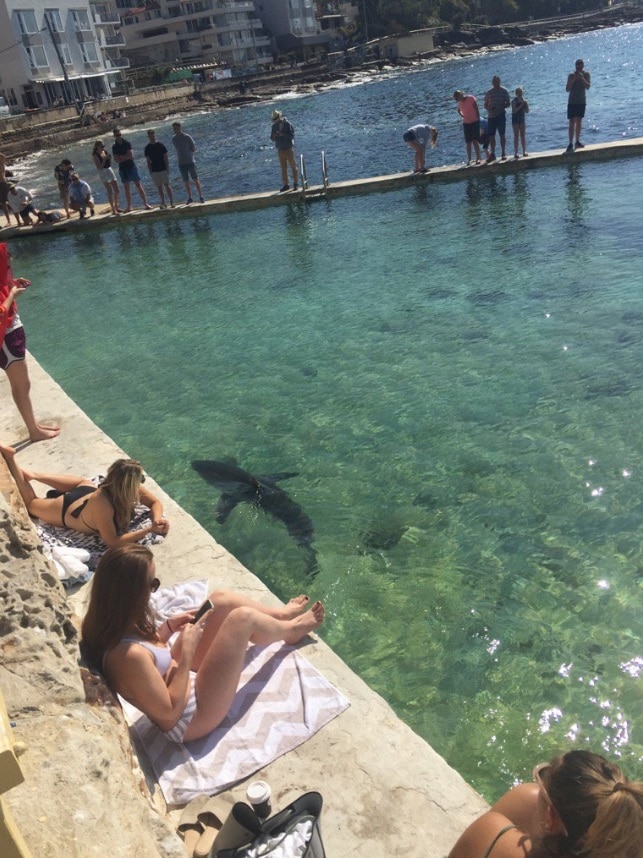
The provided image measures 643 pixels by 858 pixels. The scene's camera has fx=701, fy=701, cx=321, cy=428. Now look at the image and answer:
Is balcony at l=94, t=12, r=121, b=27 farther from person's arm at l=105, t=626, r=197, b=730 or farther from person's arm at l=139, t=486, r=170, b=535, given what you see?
person's arm at l=105, t=626, r=197, b=730

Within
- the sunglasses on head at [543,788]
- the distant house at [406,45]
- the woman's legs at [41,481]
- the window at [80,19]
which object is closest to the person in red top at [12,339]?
the woman's legs at [41,481]

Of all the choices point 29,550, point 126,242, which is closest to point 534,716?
point 29,550

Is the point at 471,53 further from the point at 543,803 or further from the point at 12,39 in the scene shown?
the point at 543,803

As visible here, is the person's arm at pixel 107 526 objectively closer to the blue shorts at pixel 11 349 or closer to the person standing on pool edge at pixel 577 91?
the blue shorts at pixel 11 349

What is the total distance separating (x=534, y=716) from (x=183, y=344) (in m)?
7.80

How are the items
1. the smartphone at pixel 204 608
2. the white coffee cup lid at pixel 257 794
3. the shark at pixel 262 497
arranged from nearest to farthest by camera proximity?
the white coffee cup lid at pixel 257 794
the smartphone at pixel 204 608
the shark at pixel 262 497

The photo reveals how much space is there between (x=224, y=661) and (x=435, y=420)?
14.1ft

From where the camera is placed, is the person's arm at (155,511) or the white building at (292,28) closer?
the person's arm at (155,511)

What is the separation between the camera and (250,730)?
3578mm

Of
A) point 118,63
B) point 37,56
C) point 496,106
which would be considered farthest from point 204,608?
point 118,63

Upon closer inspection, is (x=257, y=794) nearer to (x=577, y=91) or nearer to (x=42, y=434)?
(x=42, y=434)

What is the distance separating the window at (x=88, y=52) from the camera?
8125 cm

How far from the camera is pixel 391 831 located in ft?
9.95

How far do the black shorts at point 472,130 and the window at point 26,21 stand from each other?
7191 cm
